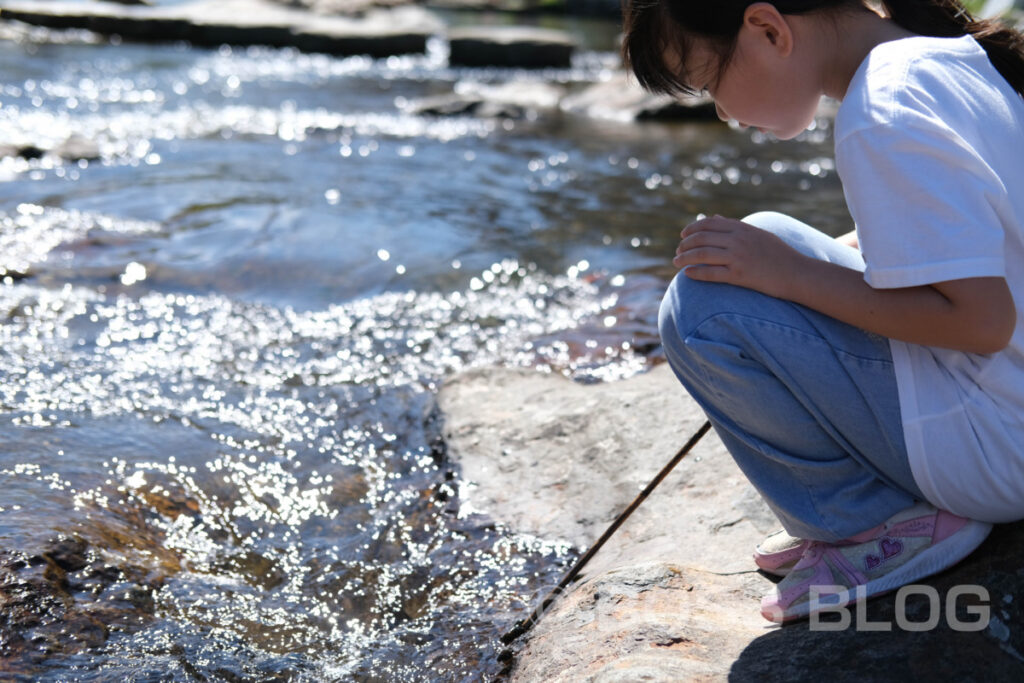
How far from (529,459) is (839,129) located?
146cm

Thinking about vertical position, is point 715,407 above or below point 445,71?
above

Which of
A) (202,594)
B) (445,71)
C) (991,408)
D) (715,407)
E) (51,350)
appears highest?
(991,408)

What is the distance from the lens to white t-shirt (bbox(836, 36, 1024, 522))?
1.42 m

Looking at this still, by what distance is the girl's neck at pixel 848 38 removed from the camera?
5.35 ft

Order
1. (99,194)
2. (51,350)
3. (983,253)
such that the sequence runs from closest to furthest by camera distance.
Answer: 1. (983,253)
2. (51,350)
3. (99,194)

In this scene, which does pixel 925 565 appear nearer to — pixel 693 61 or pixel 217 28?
pixel 693 61

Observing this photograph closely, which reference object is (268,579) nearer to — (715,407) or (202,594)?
(202,594)

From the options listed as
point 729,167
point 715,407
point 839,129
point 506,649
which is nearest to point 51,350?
point 506,649

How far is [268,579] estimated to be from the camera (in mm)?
2320

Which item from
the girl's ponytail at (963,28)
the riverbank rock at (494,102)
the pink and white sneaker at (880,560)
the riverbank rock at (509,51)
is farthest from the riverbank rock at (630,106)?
the pink and white sneaker at (880,560)

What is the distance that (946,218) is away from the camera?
55.7 inches

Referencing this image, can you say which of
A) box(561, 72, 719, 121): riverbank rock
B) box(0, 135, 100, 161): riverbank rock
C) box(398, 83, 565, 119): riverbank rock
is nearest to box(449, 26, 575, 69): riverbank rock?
box(398, 83, 565, 119): riverbank rock

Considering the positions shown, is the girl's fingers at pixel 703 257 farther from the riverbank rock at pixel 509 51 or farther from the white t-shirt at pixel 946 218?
the riverbank rock at pixel 509 51

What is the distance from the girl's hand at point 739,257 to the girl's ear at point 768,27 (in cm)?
29
